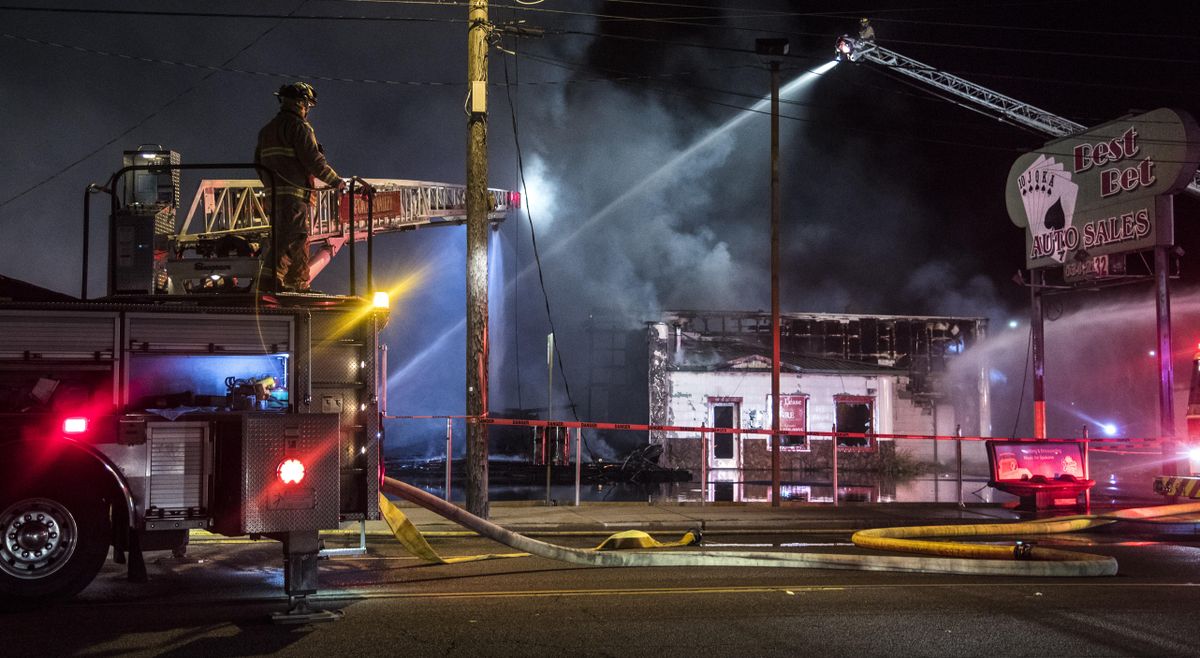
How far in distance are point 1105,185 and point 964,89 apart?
11735mm

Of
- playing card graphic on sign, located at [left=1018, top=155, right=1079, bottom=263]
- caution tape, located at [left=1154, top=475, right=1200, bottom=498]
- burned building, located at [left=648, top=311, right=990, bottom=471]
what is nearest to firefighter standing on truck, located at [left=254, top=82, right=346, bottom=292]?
caution tape, located at [left=1154, top=475, right=1200, bottom=498]

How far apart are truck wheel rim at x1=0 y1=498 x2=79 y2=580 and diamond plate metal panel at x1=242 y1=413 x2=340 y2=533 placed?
4.71ft

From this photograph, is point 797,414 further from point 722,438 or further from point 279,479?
point 279,479

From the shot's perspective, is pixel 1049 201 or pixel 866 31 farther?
pixel 866 31

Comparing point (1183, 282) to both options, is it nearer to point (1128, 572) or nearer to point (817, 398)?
point (817, 398)

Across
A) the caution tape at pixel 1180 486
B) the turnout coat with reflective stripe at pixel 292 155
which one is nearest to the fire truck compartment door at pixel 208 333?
the turnout coat with reflective stripe at pixel 292 155

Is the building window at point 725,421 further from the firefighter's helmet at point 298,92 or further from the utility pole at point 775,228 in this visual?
the firefighter's helmet at point 298,92

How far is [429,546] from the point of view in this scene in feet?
31.4

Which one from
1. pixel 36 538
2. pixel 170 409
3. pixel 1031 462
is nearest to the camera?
pixel 36 538

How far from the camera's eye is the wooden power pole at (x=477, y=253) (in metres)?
12.6

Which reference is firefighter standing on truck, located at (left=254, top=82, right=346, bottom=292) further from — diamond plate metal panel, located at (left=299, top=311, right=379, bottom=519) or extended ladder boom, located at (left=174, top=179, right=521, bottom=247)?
extended ladder boom, located at (left=174, top=179, right=521, bottom=247)

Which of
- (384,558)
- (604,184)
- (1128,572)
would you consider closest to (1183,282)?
(604,184)

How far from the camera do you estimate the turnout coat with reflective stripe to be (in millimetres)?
8742

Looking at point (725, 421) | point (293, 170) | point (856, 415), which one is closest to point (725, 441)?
point (725, 421)
